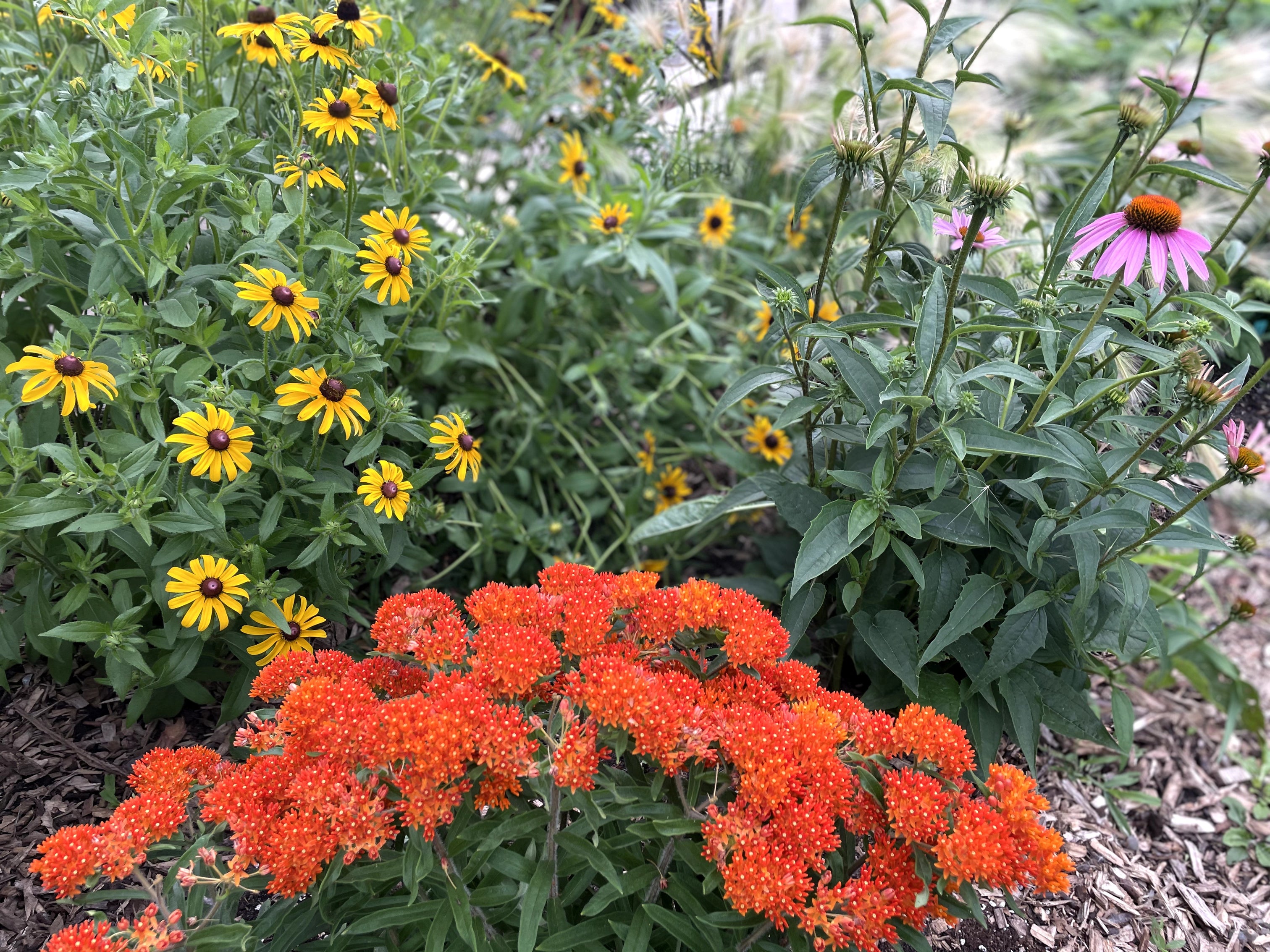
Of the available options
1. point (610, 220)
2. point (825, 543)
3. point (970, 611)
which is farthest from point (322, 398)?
point (970, 611)

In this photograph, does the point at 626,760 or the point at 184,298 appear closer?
the point at 626,760

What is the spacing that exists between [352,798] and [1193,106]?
2.18 m

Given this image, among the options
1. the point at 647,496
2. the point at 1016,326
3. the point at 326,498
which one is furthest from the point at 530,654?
the point at 647,496

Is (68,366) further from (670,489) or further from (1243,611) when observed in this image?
(1243,611)

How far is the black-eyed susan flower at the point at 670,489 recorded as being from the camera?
2.90m

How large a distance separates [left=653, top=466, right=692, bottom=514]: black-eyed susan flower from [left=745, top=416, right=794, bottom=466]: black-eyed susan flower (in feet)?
0.85

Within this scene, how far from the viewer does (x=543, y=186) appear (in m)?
3.04

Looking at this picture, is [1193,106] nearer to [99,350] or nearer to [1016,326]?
[1016,326]

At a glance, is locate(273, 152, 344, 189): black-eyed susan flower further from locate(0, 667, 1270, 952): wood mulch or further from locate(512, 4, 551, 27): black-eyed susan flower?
locate(512, 4, 551, 27): black-eyed susan flower

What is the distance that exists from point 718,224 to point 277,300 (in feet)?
5.85

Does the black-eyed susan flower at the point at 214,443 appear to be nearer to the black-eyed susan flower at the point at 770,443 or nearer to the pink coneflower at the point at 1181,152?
the black-eyed susan flower at the point at 770,443

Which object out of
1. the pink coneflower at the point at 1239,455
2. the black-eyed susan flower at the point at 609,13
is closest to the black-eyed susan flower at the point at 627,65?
the black-eyed susan flower at the point at 609,13

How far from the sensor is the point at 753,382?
194cm

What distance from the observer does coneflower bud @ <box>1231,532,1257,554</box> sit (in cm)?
203
